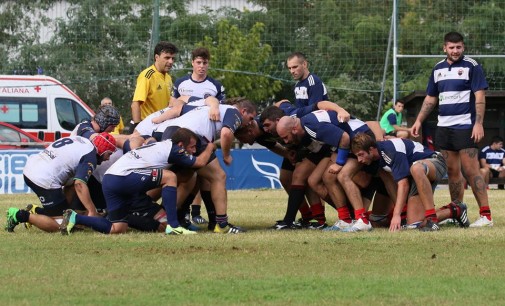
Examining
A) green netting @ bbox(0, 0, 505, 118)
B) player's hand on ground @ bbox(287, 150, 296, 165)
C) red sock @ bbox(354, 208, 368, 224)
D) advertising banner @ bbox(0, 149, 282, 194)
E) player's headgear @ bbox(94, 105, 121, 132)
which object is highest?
green netting @ bbox(0, 0, 505, 118)

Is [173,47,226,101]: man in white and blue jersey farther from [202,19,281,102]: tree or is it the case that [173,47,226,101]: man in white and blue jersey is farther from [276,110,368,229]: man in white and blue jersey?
[202,19,281,102]: tree

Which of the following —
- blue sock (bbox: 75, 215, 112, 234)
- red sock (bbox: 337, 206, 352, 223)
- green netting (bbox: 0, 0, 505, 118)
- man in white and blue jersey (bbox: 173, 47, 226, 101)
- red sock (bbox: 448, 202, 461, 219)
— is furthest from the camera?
green netting (bbox: 0, 0, 505, 118)

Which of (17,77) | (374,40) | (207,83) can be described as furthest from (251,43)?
(207,83)

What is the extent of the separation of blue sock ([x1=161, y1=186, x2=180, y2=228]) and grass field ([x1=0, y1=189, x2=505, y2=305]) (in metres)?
0.20

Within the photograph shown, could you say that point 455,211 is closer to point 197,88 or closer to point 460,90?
point 460,90

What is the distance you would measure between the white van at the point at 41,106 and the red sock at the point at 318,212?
15661 mm

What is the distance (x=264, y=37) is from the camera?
30.5 meters

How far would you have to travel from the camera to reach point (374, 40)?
27.3 meters

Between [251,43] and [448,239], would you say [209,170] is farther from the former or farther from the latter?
[251,43]

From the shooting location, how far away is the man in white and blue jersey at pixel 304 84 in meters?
11.9

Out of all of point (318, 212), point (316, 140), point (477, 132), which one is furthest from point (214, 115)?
point (477, 132)

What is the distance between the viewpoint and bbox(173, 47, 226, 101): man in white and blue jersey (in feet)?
42.0

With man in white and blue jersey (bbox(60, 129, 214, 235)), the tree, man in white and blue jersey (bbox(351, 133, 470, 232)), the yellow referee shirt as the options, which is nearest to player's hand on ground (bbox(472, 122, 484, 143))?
man in white and blue jersey (bbox(351, 133, 470, 232))

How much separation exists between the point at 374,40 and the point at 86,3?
284 inches
